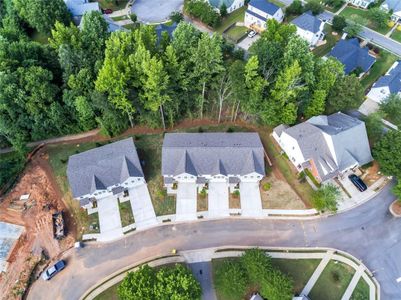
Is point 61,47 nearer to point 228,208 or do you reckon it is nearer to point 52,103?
point 52,103

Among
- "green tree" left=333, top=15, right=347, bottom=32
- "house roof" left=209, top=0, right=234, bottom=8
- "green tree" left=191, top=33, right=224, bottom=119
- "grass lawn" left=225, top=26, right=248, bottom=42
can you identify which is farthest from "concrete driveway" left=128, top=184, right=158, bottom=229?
"green tree" left=333, top=15, right=347, bottom=32

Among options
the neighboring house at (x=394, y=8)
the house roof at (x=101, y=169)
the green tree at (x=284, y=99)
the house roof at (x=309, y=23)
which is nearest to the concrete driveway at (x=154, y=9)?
the house roof at (x=309, y=23)

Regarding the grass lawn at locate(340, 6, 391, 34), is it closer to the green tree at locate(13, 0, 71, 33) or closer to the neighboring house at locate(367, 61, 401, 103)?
the neighboring house at locate(367, 61, 401, 103)

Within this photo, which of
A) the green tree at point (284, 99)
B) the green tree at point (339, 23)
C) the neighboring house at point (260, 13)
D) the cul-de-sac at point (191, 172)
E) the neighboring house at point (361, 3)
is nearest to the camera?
the cul-de-sac at point (191, 172)

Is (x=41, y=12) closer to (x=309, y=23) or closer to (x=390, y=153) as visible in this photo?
(x=309, y=23)

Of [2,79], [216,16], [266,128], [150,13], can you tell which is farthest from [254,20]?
[2,79]

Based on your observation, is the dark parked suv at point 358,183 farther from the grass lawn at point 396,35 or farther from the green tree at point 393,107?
the grass lawn at point 396,35

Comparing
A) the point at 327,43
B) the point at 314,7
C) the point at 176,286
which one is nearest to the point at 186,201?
the point at 176,286
